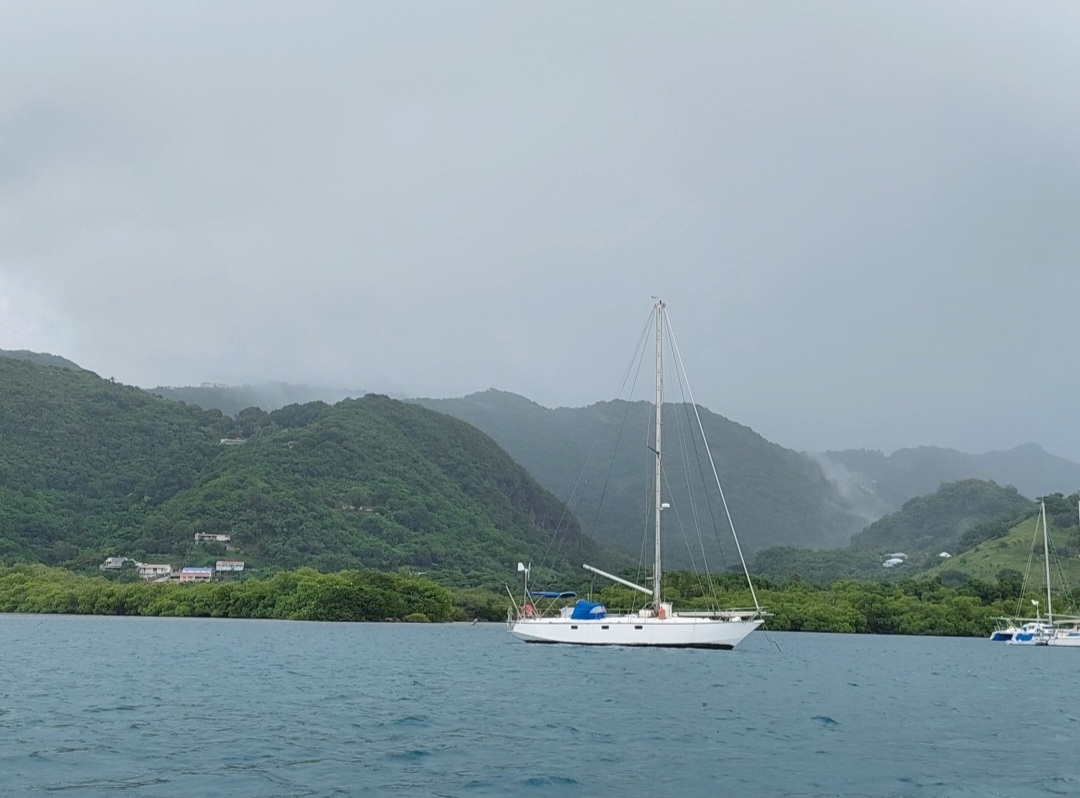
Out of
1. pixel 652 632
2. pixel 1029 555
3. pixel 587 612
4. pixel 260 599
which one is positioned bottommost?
pixel 652 632

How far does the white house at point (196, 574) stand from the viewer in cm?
14050

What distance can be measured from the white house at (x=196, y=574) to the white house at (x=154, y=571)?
7.82ft

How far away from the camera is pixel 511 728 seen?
85.7 feet

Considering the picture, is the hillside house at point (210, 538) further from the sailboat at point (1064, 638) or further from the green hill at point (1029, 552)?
the sailboat at point (1064, 638)

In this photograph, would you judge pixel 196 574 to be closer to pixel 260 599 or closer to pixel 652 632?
pixel 260 599

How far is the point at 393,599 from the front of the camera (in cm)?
11462

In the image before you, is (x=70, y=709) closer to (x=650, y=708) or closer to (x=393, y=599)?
(x=650, y=708)

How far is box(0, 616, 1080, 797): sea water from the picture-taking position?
18938 mm

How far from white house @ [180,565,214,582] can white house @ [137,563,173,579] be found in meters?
2.38

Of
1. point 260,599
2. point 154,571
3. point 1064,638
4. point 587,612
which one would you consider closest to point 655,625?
point 587,612

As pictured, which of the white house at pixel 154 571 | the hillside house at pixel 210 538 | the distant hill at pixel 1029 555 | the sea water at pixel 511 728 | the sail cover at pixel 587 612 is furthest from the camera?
the hillside house at pixel 210 538

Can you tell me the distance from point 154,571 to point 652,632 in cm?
10323

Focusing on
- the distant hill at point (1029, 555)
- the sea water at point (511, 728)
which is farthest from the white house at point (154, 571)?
the distant hill at point (1029, 555)

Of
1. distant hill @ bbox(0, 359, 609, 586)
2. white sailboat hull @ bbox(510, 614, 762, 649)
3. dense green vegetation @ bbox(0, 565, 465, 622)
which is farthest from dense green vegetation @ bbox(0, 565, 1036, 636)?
white sailboat hull @ bbox(510, 614, 762, 649)
